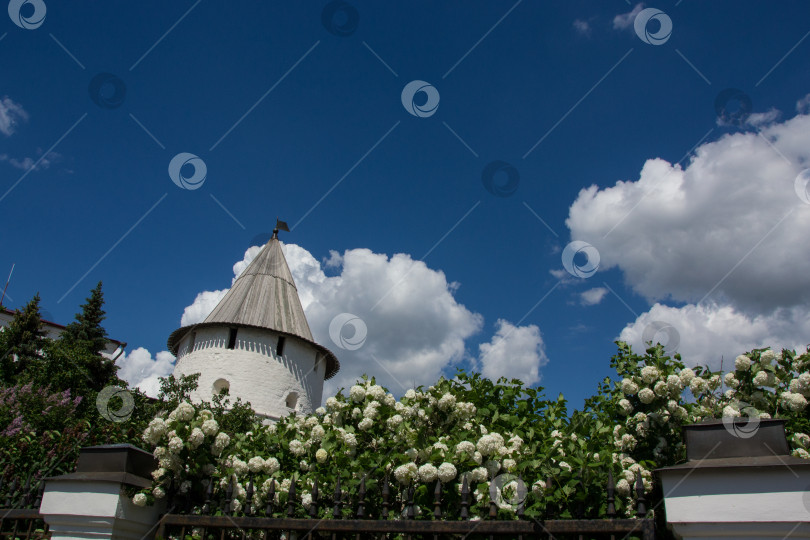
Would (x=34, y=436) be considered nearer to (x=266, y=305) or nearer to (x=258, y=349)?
(x=258, y=349)

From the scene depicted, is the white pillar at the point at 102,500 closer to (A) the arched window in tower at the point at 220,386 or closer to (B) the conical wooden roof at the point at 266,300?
(A) the arched window in tower at the point at 220,386

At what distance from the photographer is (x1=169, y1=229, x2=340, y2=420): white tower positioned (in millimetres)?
21219

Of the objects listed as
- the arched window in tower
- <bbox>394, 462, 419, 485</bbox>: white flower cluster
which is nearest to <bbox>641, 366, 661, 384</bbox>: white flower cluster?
<bbox>394, 462, 419, 485</bbox>: white flower cluster

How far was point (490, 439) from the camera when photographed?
3.52 meters

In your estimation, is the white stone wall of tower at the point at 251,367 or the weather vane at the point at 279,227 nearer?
the white stone wall of tower at the point at 251,367

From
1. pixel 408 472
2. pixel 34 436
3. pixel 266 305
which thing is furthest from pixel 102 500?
pixel 266 305

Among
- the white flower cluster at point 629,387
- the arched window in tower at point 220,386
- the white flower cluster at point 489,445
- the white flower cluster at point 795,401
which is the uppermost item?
the arched window in tower at point 220,386

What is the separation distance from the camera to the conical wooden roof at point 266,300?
22250 millimetres

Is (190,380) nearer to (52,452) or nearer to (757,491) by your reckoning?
(52,452)

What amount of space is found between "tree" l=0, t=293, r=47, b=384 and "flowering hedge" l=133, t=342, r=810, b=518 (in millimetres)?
26921

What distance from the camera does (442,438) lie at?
3.90 m

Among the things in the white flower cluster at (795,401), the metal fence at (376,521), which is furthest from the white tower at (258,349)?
the white flower cluster at (795,401)

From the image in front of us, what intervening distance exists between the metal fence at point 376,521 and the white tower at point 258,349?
17753mm

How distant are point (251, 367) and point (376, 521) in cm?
1943
